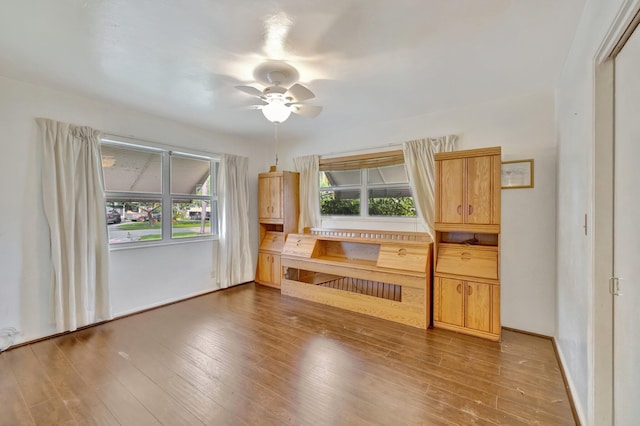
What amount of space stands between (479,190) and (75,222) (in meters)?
4.48

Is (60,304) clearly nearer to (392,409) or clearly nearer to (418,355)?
(392,409)

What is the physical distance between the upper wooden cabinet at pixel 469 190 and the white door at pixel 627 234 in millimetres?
1439

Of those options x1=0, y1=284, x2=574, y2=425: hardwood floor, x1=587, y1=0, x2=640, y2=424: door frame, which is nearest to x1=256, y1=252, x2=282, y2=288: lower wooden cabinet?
x1=0, y1=284, x2=574, y2=425: hardwood floor

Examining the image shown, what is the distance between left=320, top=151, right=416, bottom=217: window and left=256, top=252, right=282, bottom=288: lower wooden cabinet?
1.22 m

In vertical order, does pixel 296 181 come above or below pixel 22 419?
above

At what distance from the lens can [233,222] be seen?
463 centimetres

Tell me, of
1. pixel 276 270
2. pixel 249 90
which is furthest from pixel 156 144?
pixel 276 270

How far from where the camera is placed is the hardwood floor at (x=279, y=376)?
1.79 metres

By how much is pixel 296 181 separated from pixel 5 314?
384 cm

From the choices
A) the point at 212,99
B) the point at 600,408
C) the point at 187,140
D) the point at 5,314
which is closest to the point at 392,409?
the point at 600,408

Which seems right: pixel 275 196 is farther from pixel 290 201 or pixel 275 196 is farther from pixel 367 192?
pixel 367 192

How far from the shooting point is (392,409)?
1.83 m

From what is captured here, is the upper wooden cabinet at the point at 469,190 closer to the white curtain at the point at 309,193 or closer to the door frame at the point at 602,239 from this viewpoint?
the door frame at the point at 602,239

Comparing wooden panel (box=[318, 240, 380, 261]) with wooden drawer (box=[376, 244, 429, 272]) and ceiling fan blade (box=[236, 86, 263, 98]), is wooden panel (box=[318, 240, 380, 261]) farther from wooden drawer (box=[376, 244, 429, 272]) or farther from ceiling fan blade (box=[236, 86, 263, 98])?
ceiling fan blade (box=[236, 86, 263, 98])
